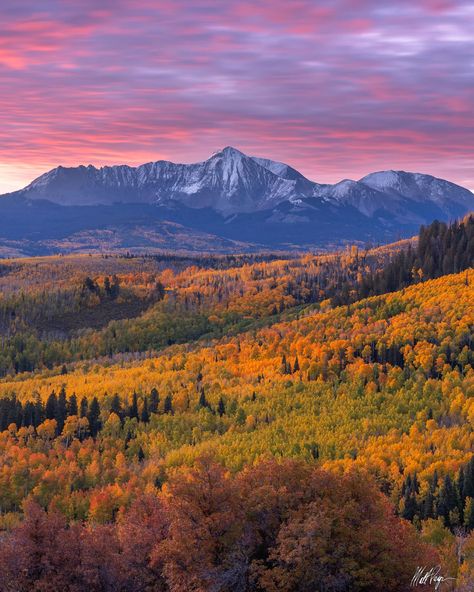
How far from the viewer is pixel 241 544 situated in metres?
64.9

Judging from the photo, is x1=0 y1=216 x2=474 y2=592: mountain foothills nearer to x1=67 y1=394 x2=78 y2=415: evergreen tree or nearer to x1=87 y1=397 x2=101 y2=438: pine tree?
x1=87 y1=397 x2=101 y2=438: pine tree

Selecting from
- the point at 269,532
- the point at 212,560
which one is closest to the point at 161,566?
the point at 212,560

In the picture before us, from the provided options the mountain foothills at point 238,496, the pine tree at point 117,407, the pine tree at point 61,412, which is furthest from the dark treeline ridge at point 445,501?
the pine tree at point 61,412

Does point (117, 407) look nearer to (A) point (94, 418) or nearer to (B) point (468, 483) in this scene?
(A) point (94, 418)

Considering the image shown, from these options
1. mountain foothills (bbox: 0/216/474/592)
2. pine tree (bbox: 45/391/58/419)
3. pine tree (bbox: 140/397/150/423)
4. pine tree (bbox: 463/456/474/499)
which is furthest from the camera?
pine tree (bbox: 140/397/150/423)

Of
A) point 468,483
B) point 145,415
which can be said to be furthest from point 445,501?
point 145,415

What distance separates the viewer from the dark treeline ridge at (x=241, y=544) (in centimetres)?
6128

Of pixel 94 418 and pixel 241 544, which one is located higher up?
pixel 241 544

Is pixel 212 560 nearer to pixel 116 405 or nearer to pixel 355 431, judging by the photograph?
pixel 355 431

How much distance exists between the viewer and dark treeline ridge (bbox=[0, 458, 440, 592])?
6128cm

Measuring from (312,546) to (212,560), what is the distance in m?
9.97

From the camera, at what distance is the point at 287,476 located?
69.9 meters
